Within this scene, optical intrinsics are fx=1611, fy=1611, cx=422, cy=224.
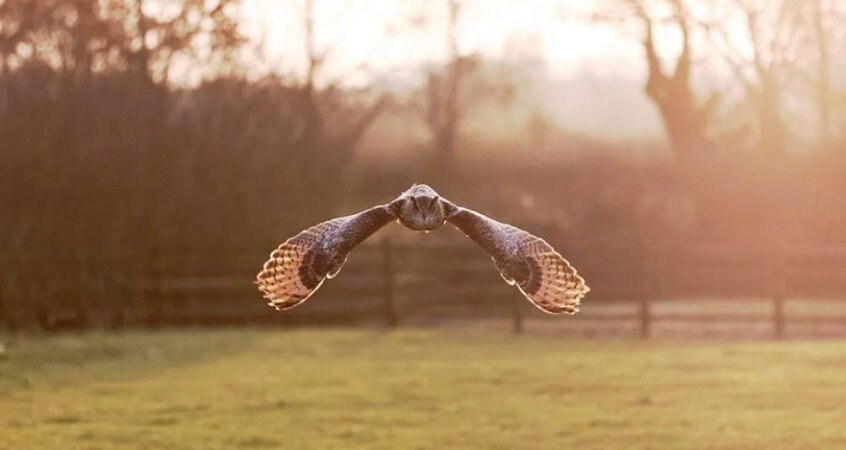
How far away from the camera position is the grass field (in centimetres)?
1575

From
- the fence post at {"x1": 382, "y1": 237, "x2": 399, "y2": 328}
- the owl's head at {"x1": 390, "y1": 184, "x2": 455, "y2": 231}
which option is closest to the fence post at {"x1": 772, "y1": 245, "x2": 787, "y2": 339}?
the fence post at {"x1": 382, "y1": 237, "x2": 399, "y2": 328}

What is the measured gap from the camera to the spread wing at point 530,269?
31.7 feet

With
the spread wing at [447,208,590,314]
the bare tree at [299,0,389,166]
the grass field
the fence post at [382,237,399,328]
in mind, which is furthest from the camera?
the bare tree at [299,0,389,166]

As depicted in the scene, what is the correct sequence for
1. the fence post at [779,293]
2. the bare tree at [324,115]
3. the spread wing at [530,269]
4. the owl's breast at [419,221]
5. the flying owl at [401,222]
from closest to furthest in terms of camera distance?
the owl's breast at [419,221] < the flying owl at [401,222] < the spread wing at [530,269] < the fence post at [779,293] < the bare tree at [324,115]

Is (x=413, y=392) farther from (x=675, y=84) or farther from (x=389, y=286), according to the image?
(x=675, y=84)

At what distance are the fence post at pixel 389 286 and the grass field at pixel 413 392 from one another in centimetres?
277

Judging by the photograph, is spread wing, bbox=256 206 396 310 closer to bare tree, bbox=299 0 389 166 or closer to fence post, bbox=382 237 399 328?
fence post, bbox=382 237 399 328

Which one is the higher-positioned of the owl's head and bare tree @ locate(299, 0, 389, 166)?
bare tree @ locate(299, 0, 389, 166)

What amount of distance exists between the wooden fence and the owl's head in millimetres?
20503

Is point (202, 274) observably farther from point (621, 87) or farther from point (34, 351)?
point (621, 87)

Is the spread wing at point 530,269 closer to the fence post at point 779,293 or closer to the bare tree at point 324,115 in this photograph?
the fence post at point 779,293

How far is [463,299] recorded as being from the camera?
36.2 m

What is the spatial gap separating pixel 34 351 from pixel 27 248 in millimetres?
7863

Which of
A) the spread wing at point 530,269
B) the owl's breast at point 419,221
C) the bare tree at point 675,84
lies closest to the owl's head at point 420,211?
the owl's breast at point 419,221
